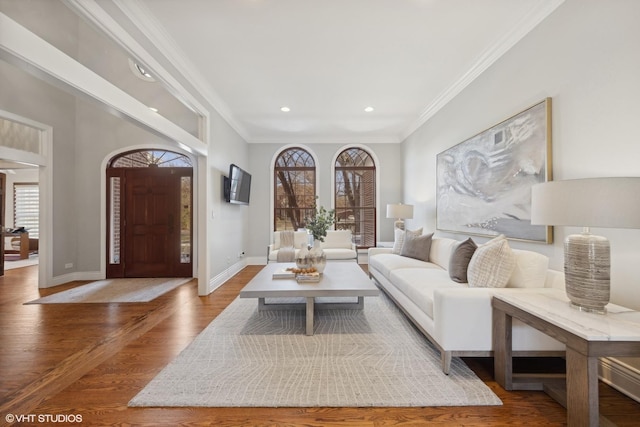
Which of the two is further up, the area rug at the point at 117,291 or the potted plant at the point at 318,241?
the potted plant at the point at 318,241

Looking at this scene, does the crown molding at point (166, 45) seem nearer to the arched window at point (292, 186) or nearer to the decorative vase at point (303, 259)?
the arched window at point (292, 186)

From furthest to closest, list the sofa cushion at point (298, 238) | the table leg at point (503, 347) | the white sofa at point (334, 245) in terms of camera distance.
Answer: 1. the sofa cushion at point (298, 238)
2. the white sofa at point (334, 245)
3. the table leg at point (503, 347)

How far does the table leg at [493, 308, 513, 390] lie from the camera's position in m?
1.78

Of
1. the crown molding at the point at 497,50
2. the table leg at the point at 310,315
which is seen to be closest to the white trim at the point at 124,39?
the table leg at the point at 310,315

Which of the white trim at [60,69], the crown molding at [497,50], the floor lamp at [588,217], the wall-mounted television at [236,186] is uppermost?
the crown molding at [497,50]

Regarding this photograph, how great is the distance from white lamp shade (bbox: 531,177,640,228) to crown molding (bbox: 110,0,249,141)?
3.37 m

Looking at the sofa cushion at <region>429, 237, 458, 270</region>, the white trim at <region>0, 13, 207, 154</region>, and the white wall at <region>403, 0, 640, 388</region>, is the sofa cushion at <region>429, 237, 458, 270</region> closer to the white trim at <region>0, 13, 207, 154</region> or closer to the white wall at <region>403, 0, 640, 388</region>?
the white wall at <region>403, 0, 640, 388</region>

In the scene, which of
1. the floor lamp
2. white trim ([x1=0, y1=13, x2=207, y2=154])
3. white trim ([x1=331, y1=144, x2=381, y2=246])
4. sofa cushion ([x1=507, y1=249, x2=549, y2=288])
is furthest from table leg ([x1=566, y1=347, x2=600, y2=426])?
white trim ([x1=331, y1=144, x2=381, y2=246])

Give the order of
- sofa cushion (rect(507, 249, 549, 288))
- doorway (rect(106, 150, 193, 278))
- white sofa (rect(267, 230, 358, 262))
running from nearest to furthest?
1. sofa cushion (rect(507, 249, 549, 288))
2. doorway (rect(106, 150, 193, 278))
3. white sofa (rect(267, 230, 358, 262))

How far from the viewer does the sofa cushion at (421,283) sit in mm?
2295

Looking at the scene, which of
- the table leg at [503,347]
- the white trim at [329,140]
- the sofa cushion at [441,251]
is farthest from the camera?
the white trim at [329,140]

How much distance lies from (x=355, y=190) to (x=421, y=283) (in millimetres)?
4104

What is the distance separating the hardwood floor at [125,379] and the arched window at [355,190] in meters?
3.83

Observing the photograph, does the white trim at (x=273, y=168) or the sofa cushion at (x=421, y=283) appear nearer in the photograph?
the sofa cushion at (x=421, y=283)
